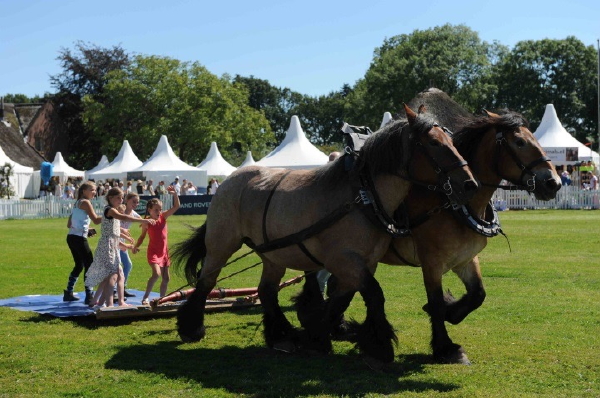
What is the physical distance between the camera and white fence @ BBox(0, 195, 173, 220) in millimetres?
38031

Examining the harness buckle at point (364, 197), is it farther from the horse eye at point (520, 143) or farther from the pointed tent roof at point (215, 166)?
the pointed tent roof at point (215, 166)

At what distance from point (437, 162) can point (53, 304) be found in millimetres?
6754

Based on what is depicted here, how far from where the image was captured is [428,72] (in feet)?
229

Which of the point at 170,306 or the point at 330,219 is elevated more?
the point at 330,219

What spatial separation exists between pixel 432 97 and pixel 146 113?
63424mm

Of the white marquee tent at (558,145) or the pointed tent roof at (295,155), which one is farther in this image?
the white marquee tent at (558,145)

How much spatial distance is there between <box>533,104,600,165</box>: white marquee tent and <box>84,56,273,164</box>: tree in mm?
32577

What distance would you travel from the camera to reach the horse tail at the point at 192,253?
928 centimetres

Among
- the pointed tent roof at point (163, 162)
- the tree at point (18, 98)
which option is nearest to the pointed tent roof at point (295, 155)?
the pointed tent roof at point (163, 162)

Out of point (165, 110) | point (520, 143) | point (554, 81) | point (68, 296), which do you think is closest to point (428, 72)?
point (554, 81)

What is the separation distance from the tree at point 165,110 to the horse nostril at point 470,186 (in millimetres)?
60832

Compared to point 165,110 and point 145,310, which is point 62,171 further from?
point 145,310

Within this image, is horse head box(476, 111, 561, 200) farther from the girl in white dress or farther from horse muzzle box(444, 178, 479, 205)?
the girl in white dress

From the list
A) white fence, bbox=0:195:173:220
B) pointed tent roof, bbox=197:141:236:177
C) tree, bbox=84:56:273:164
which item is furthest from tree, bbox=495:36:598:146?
white fence, bbox=0:195:173:220
